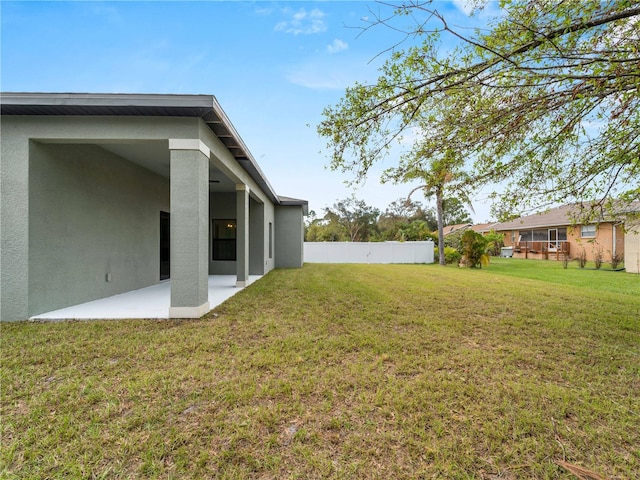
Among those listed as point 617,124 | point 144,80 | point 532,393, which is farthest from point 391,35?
point 144,80

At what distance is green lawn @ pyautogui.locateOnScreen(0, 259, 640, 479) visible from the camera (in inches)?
70.7

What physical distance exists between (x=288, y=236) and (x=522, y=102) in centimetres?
1083

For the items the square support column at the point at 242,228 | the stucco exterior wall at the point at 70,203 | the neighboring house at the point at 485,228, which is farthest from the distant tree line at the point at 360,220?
the stucco exterior wall at the point at 70,203

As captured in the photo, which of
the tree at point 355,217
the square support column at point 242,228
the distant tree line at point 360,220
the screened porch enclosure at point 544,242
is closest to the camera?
the square support column at point 242,228

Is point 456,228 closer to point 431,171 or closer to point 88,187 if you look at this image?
point 431,171

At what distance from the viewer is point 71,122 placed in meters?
4.60

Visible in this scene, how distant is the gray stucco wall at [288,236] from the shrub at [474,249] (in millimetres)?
8548

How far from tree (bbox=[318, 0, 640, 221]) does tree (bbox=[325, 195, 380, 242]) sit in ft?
98.4

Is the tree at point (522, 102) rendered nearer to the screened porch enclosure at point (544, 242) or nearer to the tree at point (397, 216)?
the screened porch enclosure at point (544, 242)

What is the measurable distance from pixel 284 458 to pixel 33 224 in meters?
5.43

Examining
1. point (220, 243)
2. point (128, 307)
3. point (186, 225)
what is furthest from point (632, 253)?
point (128, 307)

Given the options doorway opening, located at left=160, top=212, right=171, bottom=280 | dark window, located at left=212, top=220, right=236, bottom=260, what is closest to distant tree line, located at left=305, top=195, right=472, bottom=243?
dark window, located at left=212, top=220, right=236, bottom=260

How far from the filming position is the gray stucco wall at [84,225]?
15.6ft

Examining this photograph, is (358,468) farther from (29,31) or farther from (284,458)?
(29,31)
